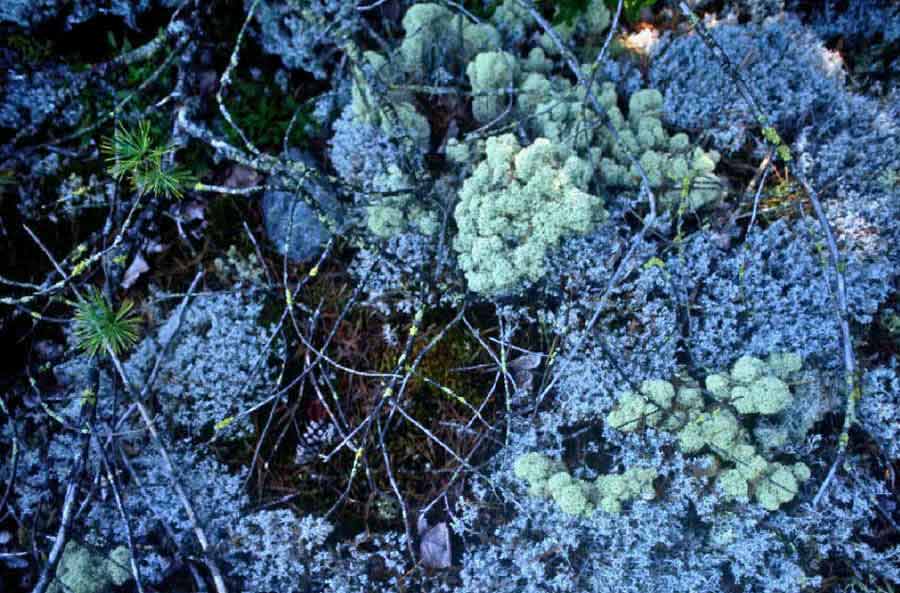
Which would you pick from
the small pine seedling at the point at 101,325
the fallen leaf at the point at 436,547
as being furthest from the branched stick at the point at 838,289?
the small pine seedling at the point at 101,325

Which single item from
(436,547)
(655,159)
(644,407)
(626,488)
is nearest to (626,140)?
(655,159)

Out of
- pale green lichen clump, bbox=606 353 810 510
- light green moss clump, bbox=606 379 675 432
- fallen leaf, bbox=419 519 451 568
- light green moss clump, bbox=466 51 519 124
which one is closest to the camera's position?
pale green lichen clump, bbox=606 353 810 510

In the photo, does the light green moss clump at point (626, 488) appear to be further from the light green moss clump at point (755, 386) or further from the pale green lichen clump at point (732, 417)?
the light green moss clump at point (755, 386)

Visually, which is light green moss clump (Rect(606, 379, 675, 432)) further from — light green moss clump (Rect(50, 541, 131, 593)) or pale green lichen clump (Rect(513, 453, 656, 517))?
light green moss clump (Rect(50, 541, 131, 593))

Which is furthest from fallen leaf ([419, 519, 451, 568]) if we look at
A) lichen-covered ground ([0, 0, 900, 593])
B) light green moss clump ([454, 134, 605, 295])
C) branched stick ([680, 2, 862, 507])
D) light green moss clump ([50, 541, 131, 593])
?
branched stick ([680, 2, 862, 507])

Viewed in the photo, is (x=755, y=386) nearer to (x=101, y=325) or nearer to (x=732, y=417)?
(x=732, y=417)

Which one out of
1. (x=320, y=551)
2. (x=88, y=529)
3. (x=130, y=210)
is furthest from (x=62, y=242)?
(x=320, y=551)
